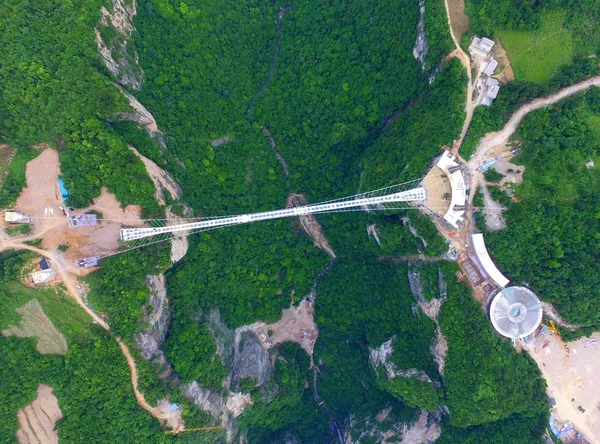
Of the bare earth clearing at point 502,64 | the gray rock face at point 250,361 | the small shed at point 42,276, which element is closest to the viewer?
the small shed at point 42,276

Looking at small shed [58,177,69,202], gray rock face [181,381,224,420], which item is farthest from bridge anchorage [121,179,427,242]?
gray rock face [181,381,224,420]

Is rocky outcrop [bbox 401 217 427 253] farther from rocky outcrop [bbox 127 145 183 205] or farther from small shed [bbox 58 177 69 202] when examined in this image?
small shed [bbox 58 177 69 202]

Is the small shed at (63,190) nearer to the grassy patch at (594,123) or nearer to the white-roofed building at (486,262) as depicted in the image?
the white-roofed building at (486,262)

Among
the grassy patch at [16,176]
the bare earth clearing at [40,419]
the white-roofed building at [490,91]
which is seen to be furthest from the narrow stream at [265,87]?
the bare earth clearing at [40,419]

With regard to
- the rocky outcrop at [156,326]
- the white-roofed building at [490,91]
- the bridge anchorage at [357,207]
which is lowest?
the rocky outcrop at [156,326]

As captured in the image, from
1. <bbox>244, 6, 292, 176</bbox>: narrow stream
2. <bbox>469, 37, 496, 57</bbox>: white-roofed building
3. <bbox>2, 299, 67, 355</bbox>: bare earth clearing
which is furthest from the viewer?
<bbox>244, 6, 292, 176</bbox>: narrow stream

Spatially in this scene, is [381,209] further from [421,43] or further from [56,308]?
[56,308]
